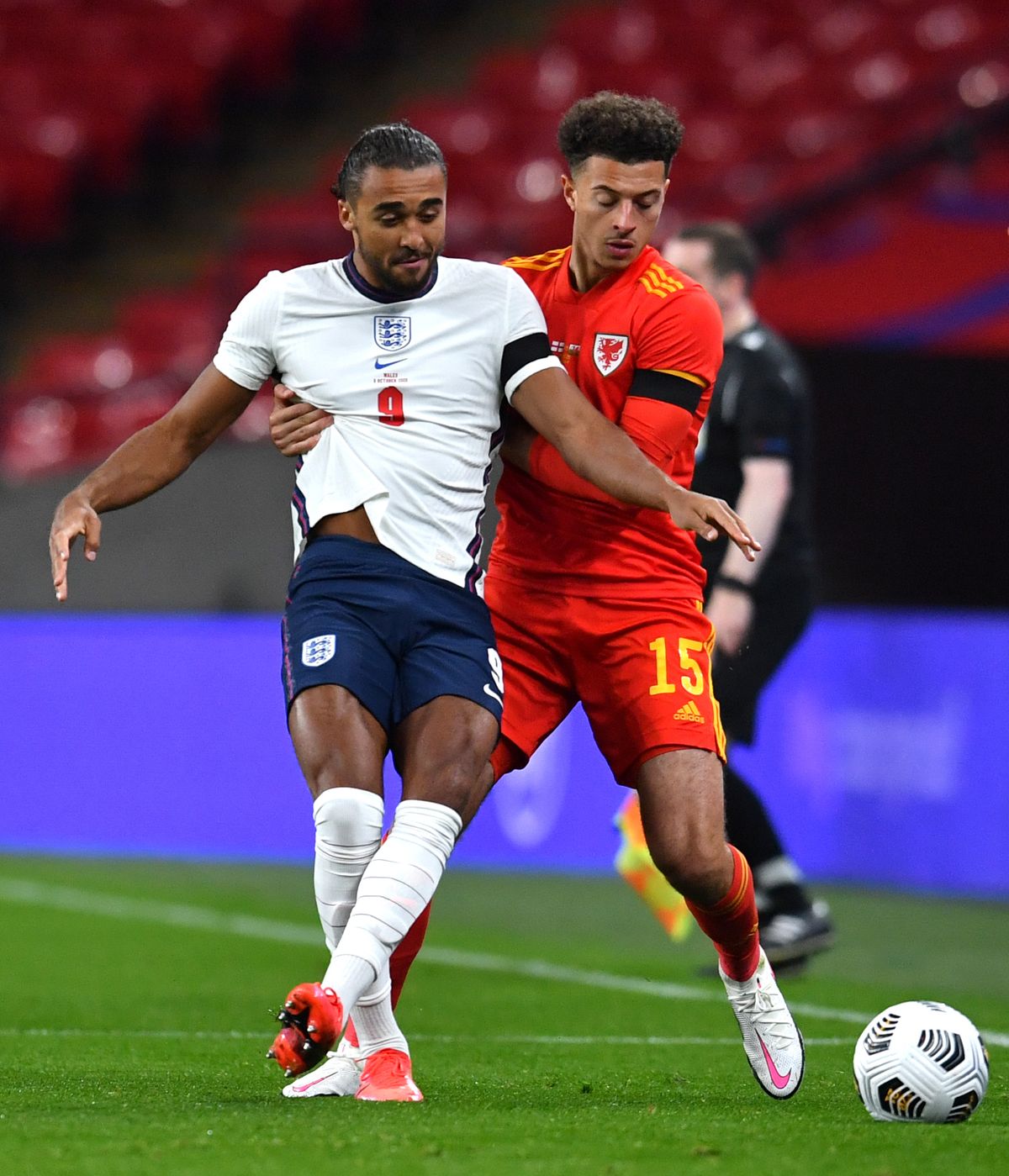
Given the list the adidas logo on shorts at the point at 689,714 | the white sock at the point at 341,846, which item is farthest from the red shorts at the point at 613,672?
the white sock at the point at 341,846

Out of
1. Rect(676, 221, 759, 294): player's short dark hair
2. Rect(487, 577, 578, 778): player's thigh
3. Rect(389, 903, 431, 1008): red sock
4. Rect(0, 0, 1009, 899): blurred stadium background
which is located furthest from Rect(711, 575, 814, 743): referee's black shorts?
Rect(0, 0, 1009, 899): blurred stadium background

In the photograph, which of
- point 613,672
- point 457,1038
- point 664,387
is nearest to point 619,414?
point 664,387

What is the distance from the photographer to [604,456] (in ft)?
14.5

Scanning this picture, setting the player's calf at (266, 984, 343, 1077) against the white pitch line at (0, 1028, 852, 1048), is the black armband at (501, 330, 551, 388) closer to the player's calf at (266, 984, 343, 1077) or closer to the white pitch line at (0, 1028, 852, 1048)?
the player's calf at (266, 984, 343, 1077)

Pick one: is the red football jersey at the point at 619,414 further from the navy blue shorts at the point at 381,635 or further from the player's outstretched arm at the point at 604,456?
the navy blue shorts at the point at 381,635

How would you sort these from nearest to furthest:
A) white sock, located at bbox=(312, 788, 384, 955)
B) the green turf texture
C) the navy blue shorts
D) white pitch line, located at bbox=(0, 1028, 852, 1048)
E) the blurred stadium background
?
the green turf texture
white sock, located at bbox=(312, 788, 384, 955)
the navy blue shorts
white pitch line, located at bbox=(0, 1028, 852, 1048)
the blurred stadium background

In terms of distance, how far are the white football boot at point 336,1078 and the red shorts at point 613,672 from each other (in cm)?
76

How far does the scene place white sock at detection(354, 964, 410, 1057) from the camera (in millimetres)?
4340

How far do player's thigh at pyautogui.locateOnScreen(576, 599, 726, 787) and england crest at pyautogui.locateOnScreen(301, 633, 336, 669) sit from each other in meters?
0.66

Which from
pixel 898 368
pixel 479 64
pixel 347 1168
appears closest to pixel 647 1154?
pixel 347 1168

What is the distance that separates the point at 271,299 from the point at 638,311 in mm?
827

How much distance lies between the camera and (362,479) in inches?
175

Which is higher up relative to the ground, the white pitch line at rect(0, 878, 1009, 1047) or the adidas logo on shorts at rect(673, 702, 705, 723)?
the adidas logo on shorts at rect(673, 702, 705, 723)

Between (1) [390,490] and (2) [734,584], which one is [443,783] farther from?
(2) [734,584]
